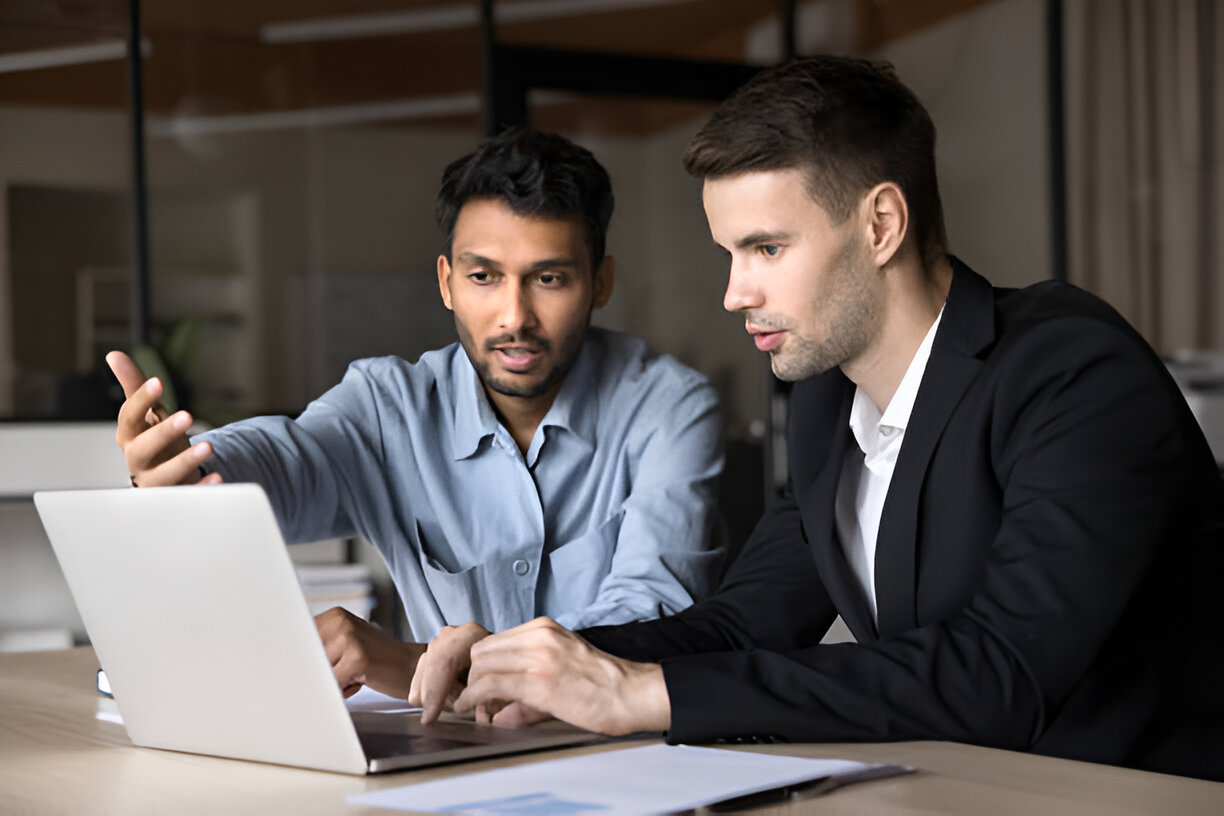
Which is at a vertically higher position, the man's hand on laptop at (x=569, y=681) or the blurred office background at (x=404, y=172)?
the blurred office background at (x=404, y=172)

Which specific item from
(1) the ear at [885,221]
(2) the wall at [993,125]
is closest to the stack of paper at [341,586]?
(1) the ear at [885,221]

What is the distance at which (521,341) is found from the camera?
181cm

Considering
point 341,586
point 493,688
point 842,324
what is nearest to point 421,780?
point 493,688

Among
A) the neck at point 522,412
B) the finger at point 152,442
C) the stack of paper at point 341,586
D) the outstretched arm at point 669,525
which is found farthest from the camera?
the stack of paper at point 341,586

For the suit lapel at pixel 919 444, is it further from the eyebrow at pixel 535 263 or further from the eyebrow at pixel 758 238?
the eyebrow at pixel 535 263

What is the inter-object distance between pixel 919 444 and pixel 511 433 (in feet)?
2.33

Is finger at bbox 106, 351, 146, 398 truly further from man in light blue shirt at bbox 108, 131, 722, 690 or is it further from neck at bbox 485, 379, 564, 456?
neck at bbox 485, 379, 564, 456

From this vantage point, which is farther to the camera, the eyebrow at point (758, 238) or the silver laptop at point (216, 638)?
the eyebrow at point (758, 238)

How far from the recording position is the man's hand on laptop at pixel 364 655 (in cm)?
128

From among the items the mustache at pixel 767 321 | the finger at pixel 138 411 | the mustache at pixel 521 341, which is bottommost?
the finger at pixel 138 411

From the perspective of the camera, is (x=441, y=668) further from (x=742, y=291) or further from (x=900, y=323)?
(x=900, y=323)

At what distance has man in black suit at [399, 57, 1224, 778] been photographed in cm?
113

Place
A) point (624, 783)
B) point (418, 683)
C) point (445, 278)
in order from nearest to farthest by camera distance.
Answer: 1. point (624, 783)
2. point (418, 683)
3. point (445, 278)

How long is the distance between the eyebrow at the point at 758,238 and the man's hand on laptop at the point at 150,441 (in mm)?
585
